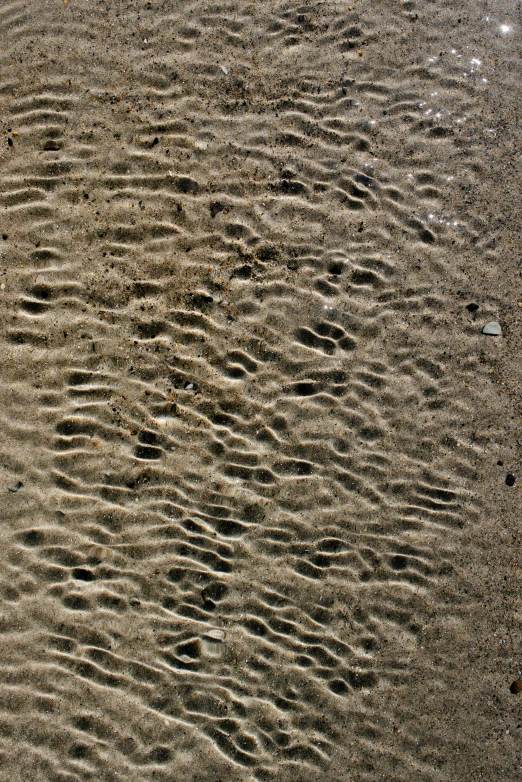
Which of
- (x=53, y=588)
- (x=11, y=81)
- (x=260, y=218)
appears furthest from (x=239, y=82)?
(x=53, y=588)

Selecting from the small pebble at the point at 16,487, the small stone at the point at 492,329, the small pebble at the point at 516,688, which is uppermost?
the small stone at the point at 492,329

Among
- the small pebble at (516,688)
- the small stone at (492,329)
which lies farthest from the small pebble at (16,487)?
the small pebble at (516,688)

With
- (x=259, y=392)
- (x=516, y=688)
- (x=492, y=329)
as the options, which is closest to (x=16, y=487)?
(x=259, y=392)

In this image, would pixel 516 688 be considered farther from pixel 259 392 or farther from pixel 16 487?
pixel 16 487

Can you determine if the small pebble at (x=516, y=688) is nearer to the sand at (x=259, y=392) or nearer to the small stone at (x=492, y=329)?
the sand at (x=259, y=392)

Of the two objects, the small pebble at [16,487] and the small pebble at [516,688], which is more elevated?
the small pebble at [16,487]
